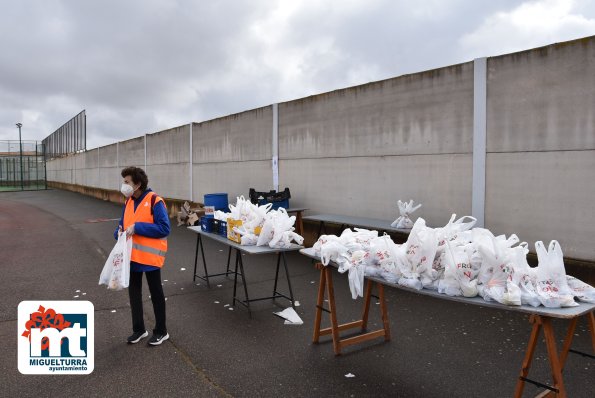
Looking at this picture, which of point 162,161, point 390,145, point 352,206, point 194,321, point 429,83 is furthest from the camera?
point 162,161

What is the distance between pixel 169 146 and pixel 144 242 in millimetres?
12182

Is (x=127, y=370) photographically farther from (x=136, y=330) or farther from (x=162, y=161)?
(x=162, y=161)

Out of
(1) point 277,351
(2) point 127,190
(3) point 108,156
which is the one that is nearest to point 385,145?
(1) point 277,351

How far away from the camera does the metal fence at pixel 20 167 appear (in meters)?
39.8

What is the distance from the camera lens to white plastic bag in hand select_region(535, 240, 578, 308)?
8.45 feet

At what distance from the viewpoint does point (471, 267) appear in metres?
2.90

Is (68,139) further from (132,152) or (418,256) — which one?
(418,256)

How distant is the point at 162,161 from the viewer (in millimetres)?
16125

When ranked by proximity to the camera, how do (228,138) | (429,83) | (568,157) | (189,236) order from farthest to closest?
(228,138)
(189,236)
(429,83)
(568,157)

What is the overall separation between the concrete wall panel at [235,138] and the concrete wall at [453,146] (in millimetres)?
68

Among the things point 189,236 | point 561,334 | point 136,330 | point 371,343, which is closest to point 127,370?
point 136,330

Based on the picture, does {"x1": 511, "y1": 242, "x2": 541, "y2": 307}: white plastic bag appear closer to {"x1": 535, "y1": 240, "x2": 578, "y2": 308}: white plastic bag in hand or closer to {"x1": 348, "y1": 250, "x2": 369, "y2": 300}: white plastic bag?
{"x1": 535, "y1": 240, "x2": 578, "y2": 308}: white plastic bag in hand

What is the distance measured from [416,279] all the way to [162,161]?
47.3 ft

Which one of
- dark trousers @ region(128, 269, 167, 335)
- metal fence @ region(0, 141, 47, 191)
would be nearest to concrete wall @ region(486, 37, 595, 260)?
dark trousers @ region(128, 269, 167, 335)
